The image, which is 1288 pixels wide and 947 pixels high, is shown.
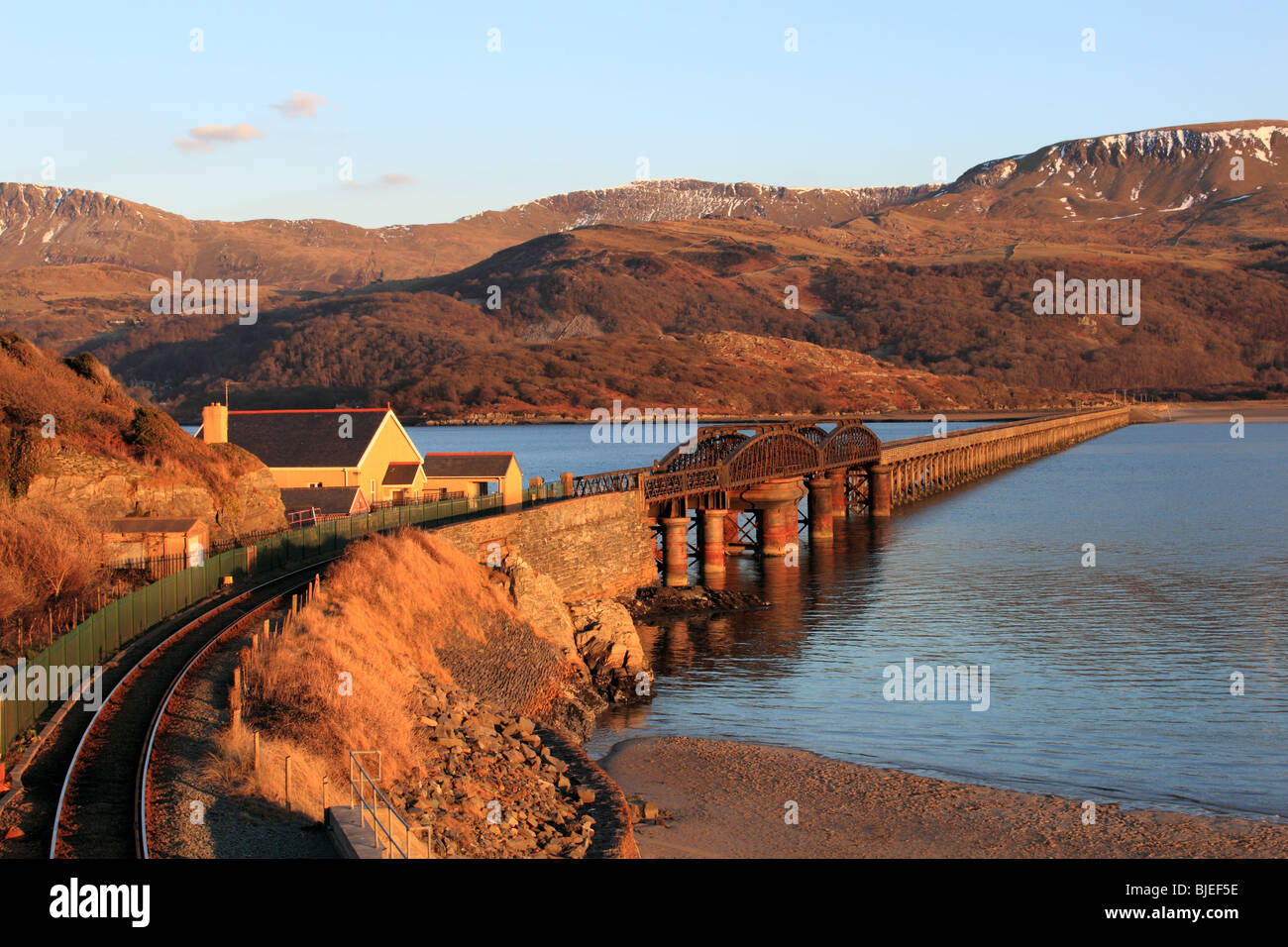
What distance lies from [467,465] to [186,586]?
2517 cm

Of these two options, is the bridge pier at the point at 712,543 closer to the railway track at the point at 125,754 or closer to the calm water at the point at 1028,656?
the calm water at the point at 1028,656

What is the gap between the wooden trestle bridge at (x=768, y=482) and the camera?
163 ft

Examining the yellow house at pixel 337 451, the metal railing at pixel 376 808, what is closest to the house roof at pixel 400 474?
the yellow house at pixel 337 451

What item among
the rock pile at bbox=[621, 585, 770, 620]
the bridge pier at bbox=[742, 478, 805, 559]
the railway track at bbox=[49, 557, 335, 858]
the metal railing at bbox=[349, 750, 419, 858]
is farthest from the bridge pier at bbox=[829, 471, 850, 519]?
the metal railing at bbox=[349, 750, 419, 858]

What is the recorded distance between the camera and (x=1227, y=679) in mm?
33875

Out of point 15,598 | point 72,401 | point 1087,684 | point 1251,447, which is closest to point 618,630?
point 1087,684

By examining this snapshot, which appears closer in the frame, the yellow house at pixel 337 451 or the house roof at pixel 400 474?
the yellow house at pixel 337 451

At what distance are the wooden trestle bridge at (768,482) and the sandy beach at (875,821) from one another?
21.5m

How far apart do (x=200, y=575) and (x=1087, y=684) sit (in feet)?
76.1

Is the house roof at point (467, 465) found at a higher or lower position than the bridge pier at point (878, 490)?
higher

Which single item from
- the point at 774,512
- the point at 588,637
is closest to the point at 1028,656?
the point at 588,637

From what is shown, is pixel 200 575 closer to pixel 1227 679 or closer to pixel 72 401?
pixel 72 401
